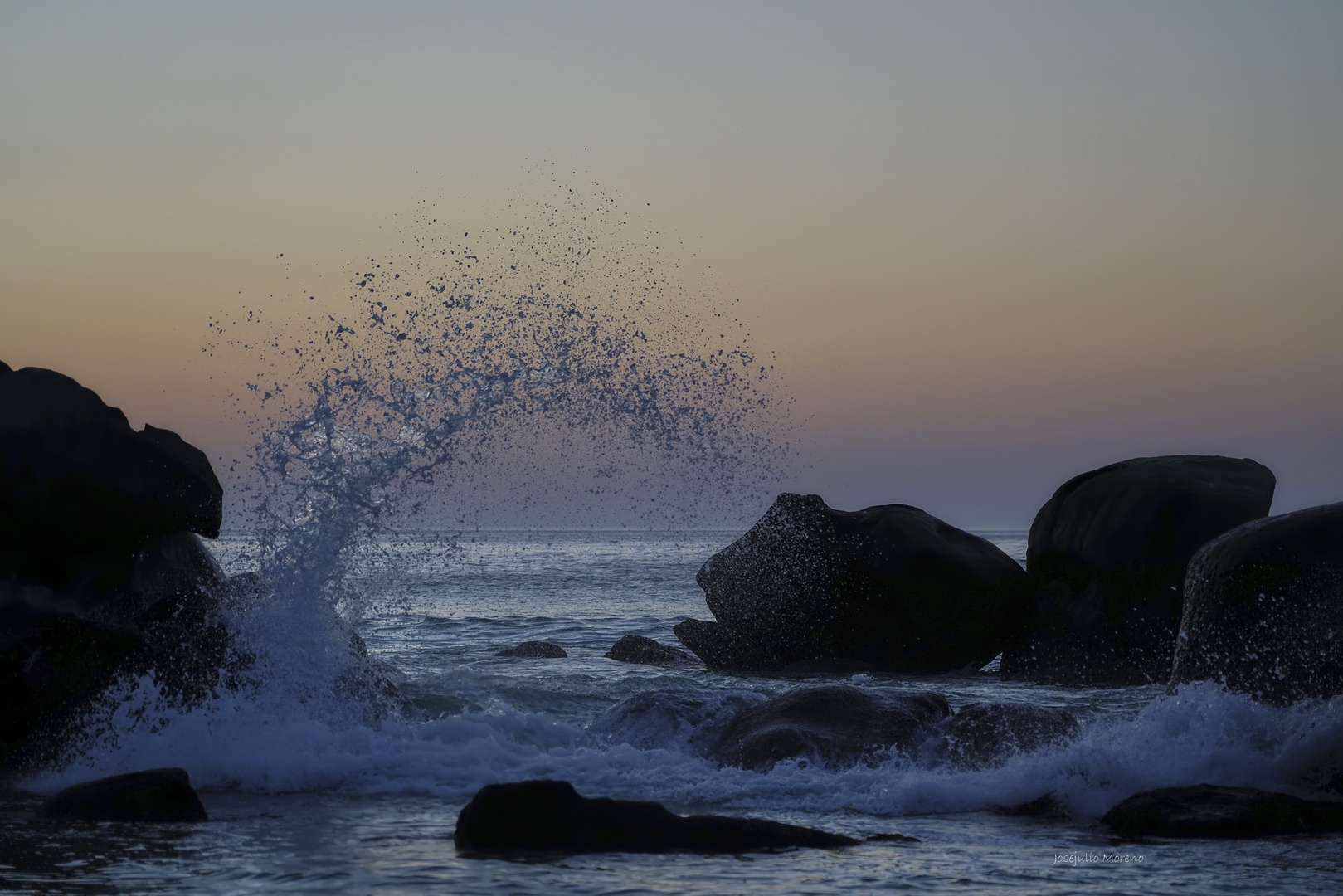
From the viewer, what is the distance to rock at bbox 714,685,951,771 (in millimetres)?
8312

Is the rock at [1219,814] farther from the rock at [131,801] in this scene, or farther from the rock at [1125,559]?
the rock at [1125,559]

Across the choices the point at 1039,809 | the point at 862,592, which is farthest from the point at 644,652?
the point at 1039,809

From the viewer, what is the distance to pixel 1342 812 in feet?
21.4

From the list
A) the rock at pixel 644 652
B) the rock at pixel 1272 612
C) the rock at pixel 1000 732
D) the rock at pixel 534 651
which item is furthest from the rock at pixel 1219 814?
the rock at pixel 534 651

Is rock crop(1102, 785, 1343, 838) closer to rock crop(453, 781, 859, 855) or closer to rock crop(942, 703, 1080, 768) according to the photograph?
rock crop(942, 703, 1080, 768)

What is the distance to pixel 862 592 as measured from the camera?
15.2 m

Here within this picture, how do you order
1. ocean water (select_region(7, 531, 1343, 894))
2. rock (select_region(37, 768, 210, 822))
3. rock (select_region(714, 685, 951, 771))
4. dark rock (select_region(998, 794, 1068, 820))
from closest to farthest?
ocean water (select_region(7, 531, 1343, 894)), rock (select_region(37, 768, 210, 822)), dark rock (select_region(998, 794, 1068, 820)), rock (select_region(714, 685, 951, 771))

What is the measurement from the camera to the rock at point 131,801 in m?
6.59

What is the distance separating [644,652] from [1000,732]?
9343 mm

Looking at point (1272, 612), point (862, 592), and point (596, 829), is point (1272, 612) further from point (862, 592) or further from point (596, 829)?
point (862, 592)

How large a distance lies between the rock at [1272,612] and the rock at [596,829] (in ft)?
14.0

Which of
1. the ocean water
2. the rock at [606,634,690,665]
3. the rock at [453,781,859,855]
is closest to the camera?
the ocean water

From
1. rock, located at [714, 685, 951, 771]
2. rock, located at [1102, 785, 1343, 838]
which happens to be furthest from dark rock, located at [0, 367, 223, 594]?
rock, located at [1102, 785, 1343, 838]

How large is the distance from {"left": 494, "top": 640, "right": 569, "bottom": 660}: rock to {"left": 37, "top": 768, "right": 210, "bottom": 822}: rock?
9.99 metres
